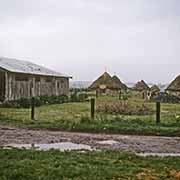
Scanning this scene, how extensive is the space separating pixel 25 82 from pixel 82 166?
1205 inches

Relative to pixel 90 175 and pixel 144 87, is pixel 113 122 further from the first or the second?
pixel 144 87

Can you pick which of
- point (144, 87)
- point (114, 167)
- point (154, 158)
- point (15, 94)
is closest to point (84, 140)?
point (154, 158)

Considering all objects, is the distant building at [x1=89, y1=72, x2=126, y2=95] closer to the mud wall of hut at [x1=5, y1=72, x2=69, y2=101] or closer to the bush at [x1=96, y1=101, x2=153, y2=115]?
the mud wall of hut at [x1=5, y1=72, x2=69, y2=101]

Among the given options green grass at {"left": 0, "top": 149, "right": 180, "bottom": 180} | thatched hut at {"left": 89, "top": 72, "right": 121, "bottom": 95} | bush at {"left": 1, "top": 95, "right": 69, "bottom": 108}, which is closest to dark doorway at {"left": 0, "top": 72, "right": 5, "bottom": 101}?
bush at {"left": 1, "top": 95, "right": 69, "bottom": 108}

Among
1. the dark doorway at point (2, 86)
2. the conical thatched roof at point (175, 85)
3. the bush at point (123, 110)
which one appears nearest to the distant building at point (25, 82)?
the dark doorway at point (2, 86)

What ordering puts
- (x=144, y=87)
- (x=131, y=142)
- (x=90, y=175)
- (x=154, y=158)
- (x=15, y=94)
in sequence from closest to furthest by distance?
1. (x=90, y=175)
2. (x=154, y=158)
3. (x=131, y=142)
4. (x=15, y=94)
5. (x=144, y=87)

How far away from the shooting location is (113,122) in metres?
21.2

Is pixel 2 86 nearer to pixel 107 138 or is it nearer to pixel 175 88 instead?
pixel 107 138

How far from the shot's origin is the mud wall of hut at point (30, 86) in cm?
3719

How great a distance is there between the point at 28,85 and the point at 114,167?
31092 millimetres

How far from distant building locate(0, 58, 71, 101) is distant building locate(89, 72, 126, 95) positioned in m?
16.6

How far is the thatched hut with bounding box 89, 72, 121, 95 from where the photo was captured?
216ft

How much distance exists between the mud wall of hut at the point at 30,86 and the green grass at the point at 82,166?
25.4 m

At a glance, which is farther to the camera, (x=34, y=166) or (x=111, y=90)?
(x=111, y=90)
